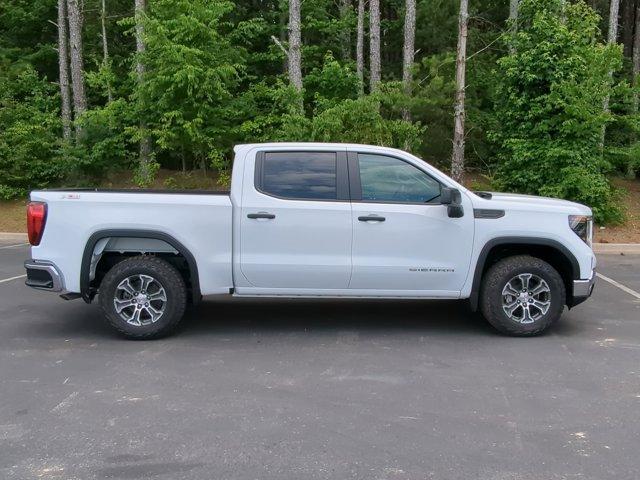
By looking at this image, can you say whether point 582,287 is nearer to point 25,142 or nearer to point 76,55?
point 25,142

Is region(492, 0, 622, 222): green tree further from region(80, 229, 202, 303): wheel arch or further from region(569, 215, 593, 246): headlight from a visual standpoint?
region(80, 229, 202, 303): wheel arch

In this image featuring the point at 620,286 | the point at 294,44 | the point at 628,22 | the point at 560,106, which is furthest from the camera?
the point at 628,22

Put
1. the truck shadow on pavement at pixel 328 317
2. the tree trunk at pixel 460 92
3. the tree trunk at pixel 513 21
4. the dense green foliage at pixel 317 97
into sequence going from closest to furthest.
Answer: the truck shadow on pavement at pixel 328 317 → the dense green foliage at pixel 317 97 → the tree trunk at pixel 460 92 → the tree trunk at pixel 513 21

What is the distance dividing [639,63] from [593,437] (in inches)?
876

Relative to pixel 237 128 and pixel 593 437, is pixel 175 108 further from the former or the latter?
pixel 593 437

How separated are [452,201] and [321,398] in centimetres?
240

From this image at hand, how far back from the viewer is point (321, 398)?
4559 mm

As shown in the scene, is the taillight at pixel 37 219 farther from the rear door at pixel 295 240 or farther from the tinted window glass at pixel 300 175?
the tinted window glass at pixel 300 175

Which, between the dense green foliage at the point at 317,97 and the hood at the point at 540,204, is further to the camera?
the dense green foliage at the point at 317,97

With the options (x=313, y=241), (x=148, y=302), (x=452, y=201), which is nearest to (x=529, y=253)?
(x=452, y=201)

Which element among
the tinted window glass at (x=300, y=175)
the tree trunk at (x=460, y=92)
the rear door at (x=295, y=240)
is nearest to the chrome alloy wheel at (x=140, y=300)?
the rear door at (x=295, y=240)

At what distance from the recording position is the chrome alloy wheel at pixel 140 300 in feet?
19.7

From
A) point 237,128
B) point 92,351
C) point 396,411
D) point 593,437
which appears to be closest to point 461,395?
point 396,411

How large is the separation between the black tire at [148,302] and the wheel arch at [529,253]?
293cm
